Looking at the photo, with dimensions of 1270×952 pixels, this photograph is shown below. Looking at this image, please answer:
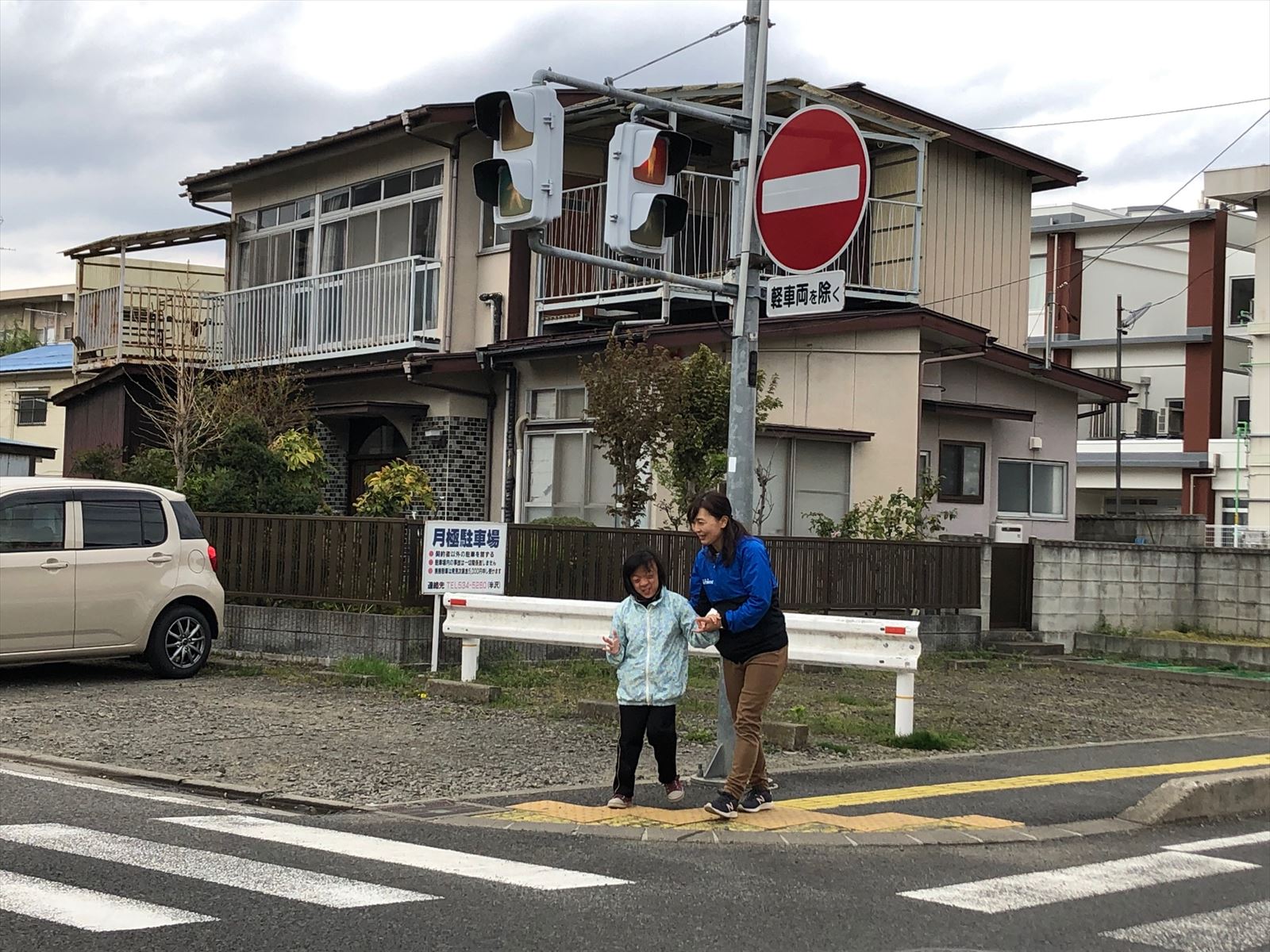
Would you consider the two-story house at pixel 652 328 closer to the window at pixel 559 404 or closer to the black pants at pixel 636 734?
the window at pixel 559 404

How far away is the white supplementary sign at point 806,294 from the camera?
8.51 m

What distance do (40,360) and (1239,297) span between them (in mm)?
35104

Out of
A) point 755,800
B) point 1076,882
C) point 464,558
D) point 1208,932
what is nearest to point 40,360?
point 464,558

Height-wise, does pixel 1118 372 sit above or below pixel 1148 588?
above

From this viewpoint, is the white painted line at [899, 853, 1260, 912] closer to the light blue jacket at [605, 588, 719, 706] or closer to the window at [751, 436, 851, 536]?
the light blue jacket at [605, 588, 719, 706]

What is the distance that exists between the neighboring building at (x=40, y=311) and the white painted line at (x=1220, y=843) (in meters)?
53.1

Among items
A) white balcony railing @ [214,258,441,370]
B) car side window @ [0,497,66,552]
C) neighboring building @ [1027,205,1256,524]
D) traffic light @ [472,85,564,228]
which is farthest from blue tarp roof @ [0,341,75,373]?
traffic light @ [472,85,564,228]

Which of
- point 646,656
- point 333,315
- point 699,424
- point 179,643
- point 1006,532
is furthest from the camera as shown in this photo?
point 333,315

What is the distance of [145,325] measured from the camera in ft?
79.2

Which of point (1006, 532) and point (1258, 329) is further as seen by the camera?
point (1258, 329)

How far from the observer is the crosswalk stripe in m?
6.14

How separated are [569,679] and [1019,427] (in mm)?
10636

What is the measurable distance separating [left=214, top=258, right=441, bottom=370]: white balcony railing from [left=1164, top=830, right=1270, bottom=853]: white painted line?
1494 centimetres

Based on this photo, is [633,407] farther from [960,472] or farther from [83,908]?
[83,908]
